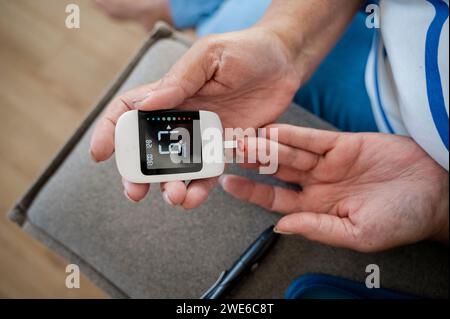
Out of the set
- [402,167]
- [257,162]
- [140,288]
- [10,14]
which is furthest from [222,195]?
[10,14]

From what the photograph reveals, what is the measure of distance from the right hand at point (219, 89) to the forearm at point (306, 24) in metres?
0.02

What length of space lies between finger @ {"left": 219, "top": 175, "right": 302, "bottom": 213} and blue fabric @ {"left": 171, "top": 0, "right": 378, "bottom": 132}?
213 millimetres

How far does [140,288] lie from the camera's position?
803 millimetres

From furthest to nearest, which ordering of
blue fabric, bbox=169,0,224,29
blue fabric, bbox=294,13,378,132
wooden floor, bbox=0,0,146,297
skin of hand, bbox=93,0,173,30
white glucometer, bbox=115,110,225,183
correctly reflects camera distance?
wooden floor, bbox=0,0,146,297, skin of hand, bbox=93,0,173,30, blue fabric, bbox=169,0,224,29, blue fabric, bbox=294,13,378,132, white glucometer, bbox=115,110,225,183

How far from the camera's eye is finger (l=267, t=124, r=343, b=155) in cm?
76

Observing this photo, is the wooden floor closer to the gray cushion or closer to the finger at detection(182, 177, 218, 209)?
the gray cushion

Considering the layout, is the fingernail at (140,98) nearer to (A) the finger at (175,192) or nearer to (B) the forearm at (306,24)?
(A) the finger at (175,192)

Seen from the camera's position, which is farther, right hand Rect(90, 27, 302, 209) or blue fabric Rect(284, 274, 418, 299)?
blue fabric Rect(284, 274, 418, 299)

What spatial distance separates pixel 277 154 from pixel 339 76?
26 cm

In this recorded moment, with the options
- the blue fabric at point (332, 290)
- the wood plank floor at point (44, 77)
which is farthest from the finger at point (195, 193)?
the wood plank floor at point (44, 77)

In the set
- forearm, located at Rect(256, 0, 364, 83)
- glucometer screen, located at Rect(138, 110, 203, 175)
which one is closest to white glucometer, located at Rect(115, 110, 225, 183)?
glucometer screen, located at Rect(138, 110, 203, 175)

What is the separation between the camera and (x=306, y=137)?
772 mm

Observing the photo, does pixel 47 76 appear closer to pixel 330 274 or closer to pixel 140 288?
pixel 140 288

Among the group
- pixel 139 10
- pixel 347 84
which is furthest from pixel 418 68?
pixel 139 10
